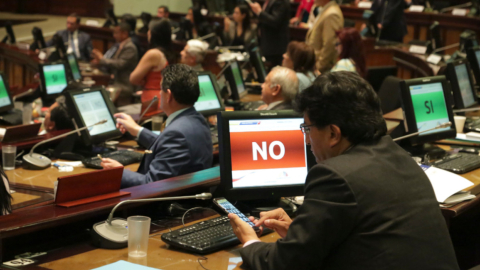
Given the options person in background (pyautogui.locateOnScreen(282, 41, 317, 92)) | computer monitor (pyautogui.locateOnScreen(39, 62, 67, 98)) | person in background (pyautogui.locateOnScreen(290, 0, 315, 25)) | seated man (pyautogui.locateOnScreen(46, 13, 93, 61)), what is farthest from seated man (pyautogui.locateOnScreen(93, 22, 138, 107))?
person in background (pyautogui.locateOnScreen(290, 0, 315, 25))

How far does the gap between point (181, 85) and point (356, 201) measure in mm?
1704

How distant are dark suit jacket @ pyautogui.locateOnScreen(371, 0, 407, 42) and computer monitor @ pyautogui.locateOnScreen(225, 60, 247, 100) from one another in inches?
112

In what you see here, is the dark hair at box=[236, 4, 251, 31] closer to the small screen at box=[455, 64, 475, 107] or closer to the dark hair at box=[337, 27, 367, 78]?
the dark hair at box=[337, 27, 367, 78]

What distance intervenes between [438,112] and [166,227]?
2.00 metres

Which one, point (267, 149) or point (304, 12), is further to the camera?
point (304, 12)

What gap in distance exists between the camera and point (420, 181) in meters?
1.55

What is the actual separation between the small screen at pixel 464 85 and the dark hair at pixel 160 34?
8.38 feet

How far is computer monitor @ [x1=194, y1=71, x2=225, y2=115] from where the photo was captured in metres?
4.49

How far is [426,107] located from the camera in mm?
3365

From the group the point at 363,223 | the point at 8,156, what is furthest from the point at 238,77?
the point at 363,223

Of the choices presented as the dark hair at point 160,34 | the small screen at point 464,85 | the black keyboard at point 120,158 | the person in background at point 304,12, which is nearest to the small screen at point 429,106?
the small screen at point 464,85

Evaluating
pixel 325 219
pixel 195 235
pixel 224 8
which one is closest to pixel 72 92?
pixel 195 235

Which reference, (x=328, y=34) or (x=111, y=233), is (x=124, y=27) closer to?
(x=328, y=34)

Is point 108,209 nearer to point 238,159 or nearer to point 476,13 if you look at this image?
point 238,159
